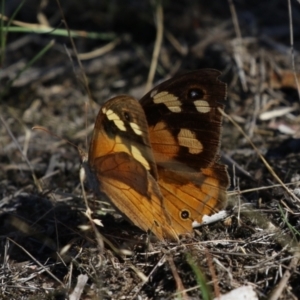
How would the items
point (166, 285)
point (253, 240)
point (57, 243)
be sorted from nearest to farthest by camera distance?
point (166, 285)
point (253, 240)
point (57, 243)

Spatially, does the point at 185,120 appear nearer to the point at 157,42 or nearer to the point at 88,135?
the point at 88,135

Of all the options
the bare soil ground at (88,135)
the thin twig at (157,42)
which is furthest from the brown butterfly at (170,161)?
the thin twig at (157,42)

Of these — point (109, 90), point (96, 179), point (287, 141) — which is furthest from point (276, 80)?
point (96, 179)

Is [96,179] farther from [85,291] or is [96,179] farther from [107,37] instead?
[107,37]

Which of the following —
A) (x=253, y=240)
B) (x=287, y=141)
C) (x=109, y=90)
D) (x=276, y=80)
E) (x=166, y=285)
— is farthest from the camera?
(x=109, y=90)

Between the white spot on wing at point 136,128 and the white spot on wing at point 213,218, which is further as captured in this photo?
the white spot on wing at point 213,218

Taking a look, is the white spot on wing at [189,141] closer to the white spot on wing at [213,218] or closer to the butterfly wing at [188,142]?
the butterfly wing at [188,142]

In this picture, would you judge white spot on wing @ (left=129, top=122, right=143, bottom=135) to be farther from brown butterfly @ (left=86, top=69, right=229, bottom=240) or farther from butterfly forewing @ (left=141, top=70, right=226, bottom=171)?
butterfly forewing @ (left=141, top=70, right=226, bottom=171)
